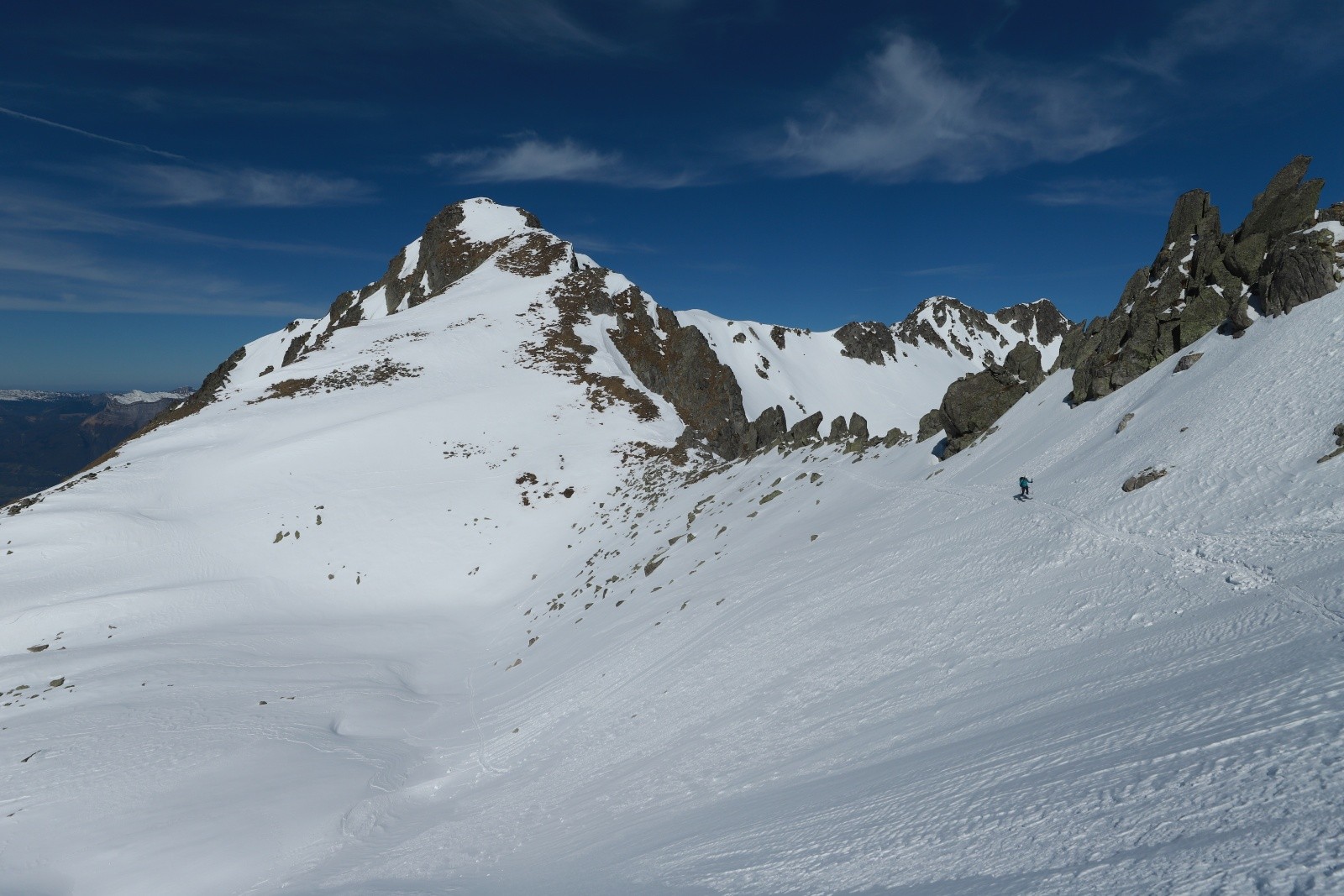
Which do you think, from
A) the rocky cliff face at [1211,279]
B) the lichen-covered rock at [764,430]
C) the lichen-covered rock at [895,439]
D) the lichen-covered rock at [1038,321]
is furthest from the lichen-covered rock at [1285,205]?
the lichen-covered rock at [1038,321]

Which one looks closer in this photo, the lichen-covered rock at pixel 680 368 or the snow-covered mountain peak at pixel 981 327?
the lichen-covered rock at pixel 680 368

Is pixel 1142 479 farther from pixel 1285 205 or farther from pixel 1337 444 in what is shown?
pixel 1285 205

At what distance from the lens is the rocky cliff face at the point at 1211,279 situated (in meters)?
17.9

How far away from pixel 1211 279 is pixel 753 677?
22.6 m

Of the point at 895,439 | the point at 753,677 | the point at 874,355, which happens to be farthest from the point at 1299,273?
the point at 874,355

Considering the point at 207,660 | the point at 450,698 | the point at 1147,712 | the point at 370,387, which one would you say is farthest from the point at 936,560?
the point at 370,387

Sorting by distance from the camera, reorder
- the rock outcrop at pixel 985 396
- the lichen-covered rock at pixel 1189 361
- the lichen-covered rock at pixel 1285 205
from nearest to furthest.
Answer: the lichen-covered rock at pixel 1189 361 < the lichen-covered rock at pixel 1285 205 < the rock outcrop at pixel 985 396

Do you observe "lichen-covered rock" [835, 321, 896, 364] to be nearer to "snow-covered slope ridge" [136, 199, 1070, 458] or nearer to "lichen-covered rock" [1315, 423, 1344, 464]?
"snow-covered slope ridge" [136, 199, 1070, 458]

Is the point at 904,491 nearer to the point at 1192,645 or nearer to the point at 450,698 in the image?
the point at 1192,645

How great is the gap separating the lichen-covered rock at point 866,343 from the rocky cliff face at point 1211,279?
96.1 m

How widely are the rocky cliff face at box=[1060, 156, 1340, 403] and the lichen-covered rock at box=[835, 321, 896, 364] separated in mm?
96067

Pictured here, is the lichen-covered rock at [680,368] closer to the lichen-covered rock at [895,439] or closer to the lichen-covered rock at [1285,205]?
the lichen-covered rock at [895,439]

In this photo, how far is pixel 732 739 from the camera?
11273mm

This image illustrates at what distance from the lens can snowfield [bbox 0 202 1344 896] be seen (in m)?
5.77
